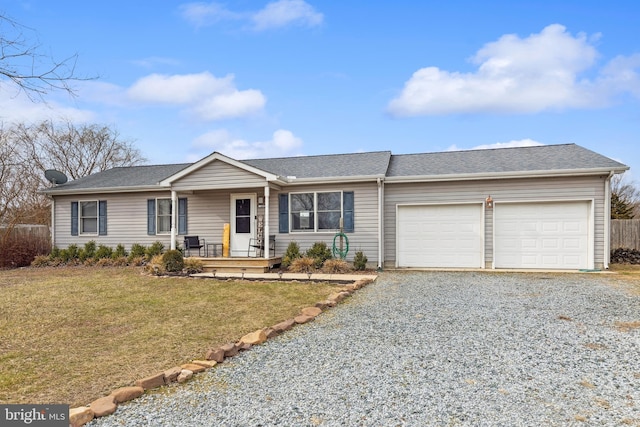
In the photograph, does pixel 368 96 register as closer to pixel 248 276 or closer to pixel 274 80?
pixel 274 80

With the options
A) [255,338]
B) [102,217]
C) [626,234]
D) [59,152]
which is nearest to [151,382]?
[255,338]

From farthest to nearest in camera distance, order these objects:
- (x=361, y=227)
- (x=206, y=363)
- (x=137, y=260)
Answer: (x=137, y=260) < (x=361, y=227) < (x=206, y=363)

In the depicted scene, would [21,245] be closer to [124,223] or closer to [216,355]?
[124,223]

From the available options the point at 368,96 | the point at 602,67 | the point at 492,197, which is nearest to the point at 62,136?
the point at 368,96

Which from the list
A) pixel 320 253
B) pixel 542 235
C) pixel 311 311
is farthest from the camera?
pixel 320 253

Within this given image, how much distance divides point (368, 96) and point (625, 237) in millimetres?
10374

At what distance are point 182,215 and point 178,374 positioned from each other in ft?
34.0

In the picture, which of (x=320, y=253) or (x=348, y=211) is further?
(x=348, y=211)

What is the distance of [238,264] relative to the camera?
11195 mm

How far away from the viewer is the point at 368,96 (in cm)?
1408

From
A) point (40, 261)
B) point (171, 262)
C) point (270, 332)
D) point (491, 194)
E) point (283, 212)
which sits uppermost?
point (491, 194)

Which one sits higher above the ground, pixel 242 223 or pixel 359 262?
pixel 242 223

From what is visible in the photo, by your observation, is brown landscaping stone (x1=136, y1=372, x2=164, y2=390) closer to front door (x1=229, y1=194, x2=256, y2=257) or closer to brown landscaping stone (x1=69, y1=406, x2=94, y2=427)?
brown landscaping stone (x1=69, y1=406, x2=94, y2=427)

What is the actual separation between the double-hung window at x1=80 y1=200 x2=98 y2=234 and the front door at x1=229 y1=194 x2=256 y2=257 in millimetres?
5326
